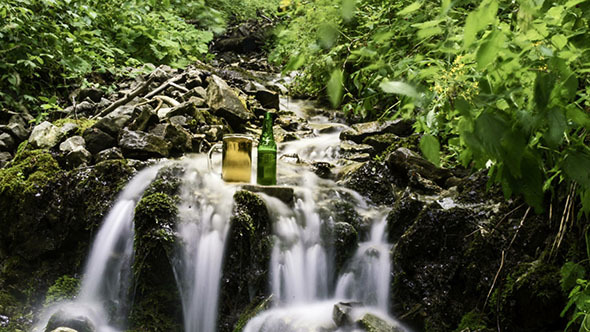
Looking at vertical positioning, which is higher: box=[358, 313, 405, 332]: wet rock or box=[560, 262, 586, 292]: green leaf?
box=[560, 262, 586, 292]: green leaf

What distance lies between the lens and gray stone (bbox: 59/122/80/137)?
424 cm

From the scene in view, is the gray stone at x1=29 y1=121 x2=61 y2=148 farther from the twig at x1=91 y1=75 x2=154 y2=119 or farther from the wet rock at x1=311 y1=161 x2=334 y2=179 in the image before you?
the wet rock at x1=311 y1=161 x2=334 y2=179

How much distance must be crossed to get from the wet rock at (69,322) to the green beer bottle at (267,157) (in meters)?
1.46

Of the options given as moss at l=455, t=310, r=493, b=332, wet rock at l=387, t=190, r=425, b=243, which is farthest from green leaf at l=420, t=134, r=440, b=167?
wet rock at l=387, t=190, r=425, b=243

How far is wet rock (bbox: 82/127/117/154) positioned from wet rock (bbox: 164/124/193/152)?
487 mm

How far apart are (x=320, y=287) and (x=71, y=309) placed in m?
1.66

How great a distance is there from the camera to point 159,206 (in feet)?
10.1

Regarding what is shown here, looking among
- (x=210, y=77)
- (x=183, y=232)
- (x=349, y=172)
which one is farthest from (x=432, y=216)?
(x=210, y=77)

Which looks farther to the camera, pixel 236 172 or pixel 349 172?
pixel 349 172

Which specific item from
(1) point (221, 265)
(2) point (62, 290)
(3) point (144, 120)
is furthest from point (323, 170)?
(2) point (62, 290)

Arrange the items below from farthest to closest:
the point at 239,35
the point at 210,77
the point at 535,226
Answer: the point at 239,35 → the point at 210,77 → the point at 535,226

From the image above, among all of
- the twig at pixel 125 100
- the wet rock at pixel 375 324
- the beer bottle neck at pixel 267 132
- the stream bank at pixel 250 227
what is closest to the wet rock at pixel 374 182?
the stream bank at pixel 250 227

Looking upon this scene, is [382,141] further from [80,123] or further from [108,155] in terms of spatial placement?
[80,123]

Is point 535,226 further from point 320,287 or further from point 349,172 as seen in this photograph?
point 349,172
